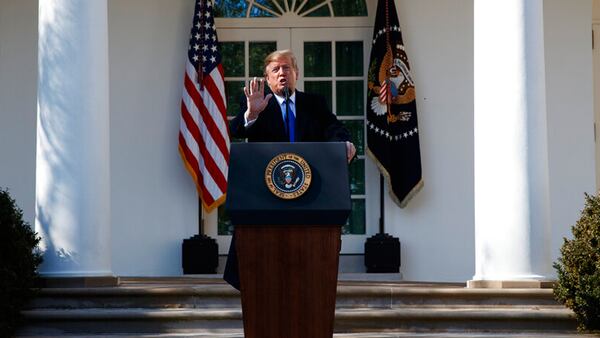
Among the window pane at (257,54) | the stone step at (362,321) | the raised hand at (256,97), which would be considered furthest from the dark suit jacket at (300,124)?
the window pane at (257,54)

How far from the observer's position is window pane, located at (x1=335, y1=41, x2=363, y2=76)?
13.9m

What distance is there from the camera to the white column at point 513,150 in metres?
10.1

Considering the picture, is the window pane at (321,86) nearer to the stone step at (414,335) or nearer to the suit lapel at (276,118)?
the stone step at (414,335)

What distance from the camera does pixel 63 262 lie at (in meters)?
10.3

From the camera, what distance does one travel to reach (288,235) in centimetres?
655

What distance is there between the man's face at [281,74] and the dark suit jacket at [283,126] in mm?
170

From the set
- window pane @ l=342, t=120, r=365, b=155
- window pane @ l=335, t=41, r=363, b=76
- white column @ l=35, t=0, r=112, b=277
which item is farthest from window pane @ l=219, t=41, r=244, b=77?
white column @ l=35, t=0, r=112, b=277

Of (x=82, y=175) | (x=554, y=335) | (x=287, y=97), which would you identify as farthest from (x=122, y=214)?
(x=287, y=97)

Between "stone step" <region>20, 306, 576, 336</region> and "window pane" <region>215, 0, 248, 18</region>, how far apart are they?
5268mm

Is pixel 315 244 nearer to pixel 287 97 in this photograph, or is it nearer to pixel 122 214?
pixel 287 97

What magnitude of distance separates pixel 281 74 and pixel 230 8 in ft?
23.3

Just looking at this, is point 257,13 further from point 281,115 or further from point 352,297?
point 281,115

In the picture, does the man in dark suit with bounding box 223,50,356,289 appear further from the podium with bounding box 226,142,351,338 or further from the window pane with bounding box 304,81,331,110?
the window pane with bounding box 304,81,331,110

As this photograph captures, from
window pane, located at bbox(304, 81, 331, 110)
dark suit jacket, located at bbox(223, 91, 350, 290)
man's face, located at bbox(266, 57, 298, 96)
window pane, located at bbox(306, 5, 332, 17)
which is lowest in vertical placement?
dark suit jacket, located at bbox(223, 91, 350, 290)
